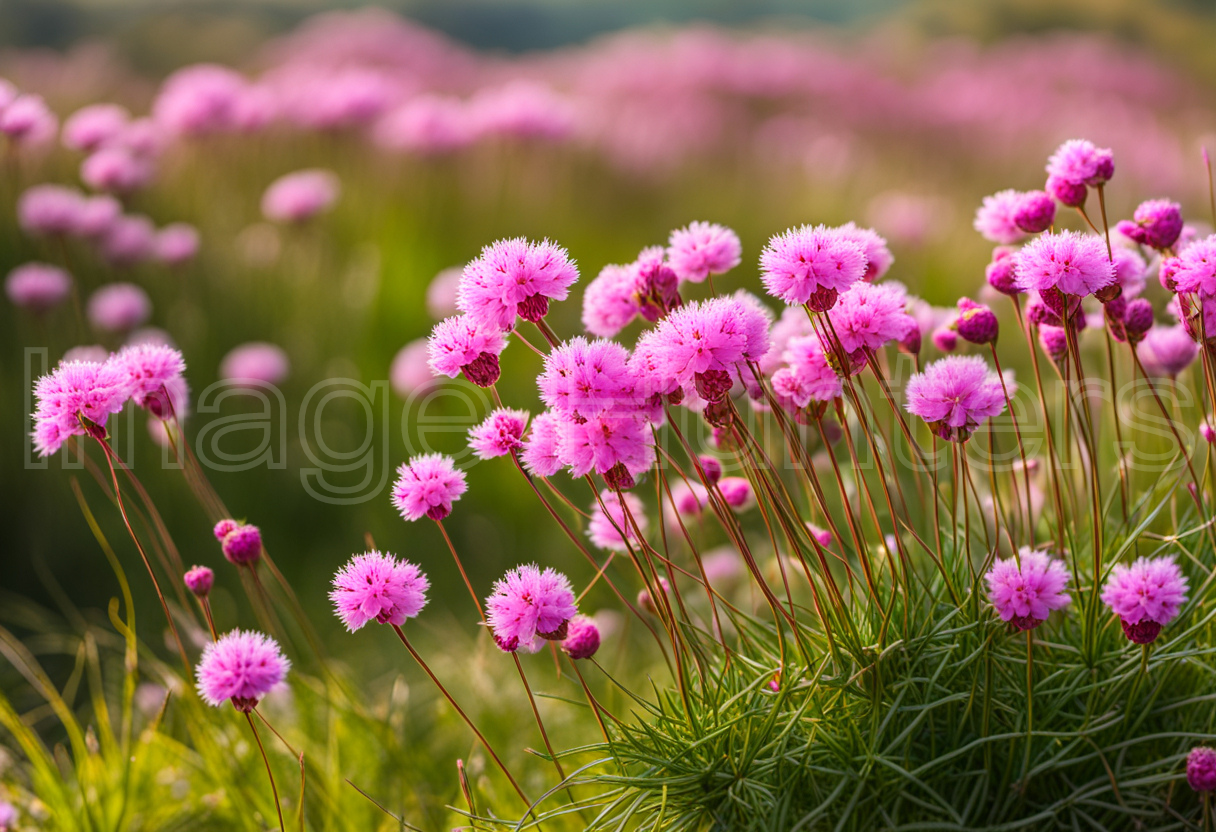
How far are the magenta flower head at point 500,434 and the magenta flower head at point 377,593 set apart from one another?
0.23 meters

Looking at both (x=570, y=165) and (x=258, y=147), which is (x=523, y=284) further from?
(x=570, y=165)

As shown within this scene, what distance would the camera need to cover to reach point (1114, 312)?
69.5 inches

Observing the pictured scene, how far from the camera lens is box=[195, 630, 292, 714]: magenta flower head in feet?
4.72

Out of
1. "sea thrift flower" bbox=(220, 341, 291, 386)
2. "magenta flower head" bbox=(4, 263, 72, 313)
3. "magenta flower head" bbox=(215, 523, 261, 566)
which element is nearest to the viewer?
"magenta flower head" bbox=(215, 523, 261, 566)

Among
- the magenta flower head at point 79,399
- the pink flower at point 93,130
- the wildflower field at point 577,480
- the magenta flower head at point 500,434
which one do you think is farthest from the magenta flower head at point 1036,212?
the pink flower at point 93,130

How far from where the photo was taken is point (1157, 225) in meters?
1.84

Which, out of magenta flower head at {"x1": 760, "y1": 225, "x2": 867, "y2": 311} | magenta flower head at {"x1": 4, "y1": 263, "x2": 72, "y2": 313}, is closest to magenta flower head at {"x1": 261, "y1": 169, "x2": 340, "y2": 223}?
magenta flower head at {"x1": 4, "y1": 263, "x2": 72, "y2": 313}

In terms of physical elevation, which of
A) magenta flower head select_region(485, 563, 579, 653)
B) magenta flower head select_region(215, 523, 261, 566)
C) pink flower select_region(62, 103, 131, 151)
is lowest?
magenta flower head select_region(485, 563, 579, 653)

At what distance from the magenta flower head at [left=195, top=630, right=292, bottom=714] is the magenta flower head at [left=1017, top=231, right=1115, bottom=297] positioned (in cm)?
126

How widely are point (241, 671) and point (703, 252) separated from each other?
108cm

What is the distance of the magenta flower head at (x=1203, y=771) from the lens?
152cm

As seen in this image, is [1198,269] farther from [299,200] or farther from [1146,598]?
[299,200]

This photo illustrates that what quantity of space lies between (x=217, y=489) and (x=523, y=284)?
9.62 feet

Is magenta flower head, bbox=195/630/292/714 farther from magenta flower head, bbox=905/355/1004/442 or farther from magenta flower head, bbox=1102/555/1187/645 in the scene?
magenta flower head, bbox=1102/555/1187/645
